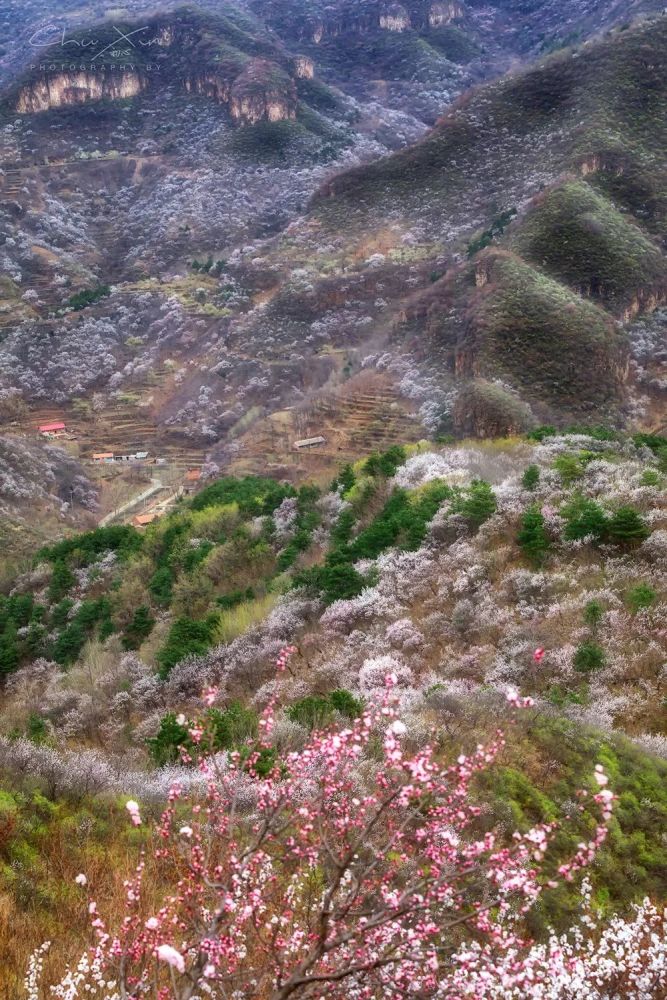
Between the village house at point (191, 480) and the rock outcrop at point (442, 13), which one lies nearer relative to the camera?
the village house at point (191, 480)

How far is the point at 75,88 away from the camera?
418ft

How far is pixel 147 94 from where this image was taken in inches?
5177

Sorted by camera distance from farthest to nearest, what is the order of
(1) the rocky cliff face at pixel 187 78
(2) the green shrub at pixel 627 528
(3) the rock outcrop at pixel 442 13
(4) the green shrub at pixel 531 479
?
(3) the rock outcrop at pixel 442 13
(1) the rocky cliff face at pixel 187 78
(4) the green shrub at pixel 531 479
(2) the green shrub at pixel 627 528

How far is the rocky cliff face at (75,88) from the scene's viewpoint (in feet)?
409

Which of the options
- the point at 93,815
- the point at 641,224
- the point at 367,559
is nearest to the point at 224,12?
the point at 641,224

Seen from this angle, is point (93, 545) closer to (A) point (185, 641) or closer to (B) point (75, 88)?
(A) point (185, 641)

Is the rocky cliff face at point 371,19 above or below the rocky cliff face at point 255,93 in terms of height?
above

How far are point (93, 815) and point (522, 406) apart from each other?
40.4 meters

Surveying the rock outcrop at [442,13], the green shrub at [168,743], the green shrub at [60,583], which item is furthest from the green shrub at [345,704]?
the rock outcrop at [442,13]

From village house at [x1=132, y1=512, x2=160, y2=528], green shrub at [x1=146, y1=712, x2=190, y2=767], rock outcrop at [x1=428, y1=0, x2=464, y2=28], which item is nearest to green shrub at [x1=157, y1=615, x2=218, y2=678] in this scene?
green shrub at [x1=146, y1=712, x2=190, y2=767]

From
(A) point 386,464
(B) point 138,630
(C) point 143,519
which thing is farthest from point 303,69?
(B) point 138,630

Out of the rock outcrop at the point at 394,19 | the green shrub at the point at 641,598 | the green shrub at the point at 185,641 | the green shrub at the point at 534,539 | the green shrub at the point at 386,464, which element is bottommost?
the green shrub at the point at 185,641

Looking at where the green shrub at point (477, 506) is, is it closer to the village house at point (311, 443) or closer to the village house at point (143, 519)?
the village house at point (143, 519)

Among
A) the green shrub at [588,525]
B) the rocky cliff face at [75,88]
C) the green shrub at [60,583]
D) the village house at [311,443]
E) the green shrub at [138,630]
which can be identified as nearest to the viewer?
the green shrub at [588,525]
